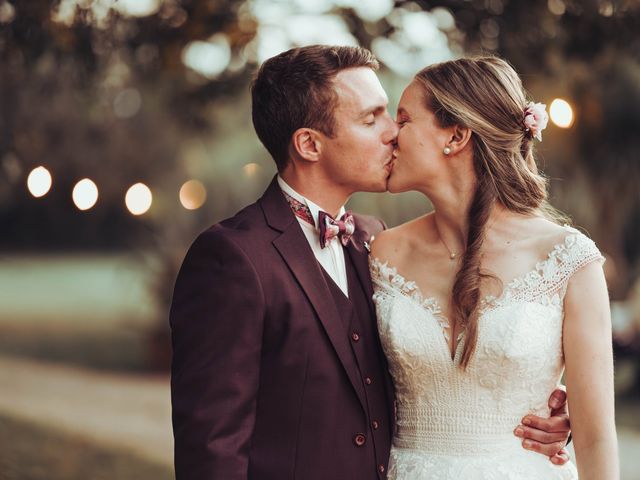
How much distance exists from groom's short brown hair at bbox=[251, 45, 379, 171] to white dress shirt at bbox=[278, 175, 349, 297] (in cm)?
19

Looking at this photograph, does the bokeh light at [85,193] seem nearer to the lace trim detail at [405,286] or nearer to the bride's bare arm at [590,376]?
the lace trim detail at [405,286]

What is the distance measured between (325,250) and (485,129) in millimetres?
670

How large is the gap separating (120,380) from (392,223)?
5.25m

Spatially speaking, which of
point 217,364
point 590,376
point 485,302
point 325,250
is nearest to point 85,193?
point 325,250

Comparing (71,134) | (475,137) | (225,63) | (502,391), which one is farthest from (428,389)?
(71,134)

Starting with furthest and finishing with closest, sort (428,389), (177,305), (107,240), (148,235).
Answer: (107,240)
(148,235)
(428,389)
(177,305)

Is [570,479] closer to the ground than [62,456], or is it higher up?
closer to the ground

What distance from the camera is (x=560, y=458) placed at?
2.93 metres

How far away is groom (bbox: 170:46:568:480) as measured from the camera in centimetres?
264

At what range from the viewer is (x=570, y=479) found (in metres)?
2.96

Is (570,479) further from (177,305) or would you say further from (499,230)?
(177,305)

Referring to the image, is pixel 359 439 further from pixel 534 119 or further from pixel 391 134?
pixel 534 119

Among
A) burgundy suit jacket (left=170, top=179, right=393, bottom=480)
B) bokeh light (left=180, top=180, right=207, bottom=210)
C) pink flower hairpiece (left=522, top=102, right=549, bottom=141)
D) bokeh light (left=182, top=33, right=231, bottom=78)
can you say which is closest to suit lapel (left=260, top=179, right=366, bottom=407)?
burgundy suit jacket (left=170, top=179, right=393, bottom=480)

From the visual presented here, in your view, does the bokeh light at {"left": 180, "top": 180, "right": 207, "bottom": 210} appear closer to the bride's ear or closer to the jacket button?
the bride's ear
